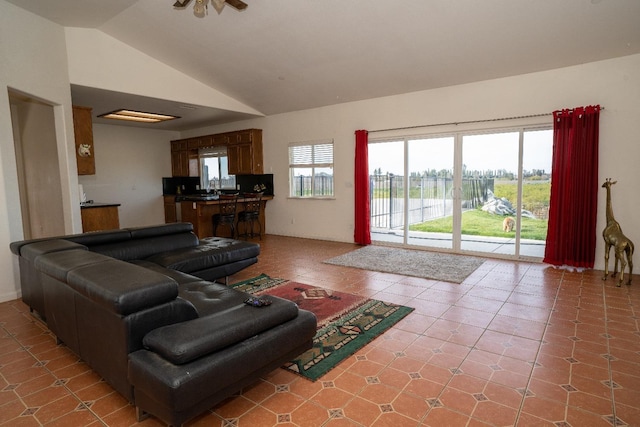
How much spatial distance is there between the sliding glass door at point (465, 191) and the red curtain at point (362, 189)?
0.26 metres

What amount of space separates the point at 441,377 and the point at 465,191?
163 inches

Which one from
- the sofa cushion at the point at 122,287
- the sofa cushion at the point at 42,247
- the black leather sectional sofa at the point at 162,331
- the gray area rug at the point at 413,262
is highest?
the sofa cushion at the point at 42,247

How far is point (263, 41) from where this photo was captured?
195 inches

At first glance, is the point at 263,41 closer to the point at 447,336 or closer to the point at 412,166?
the point at 412,166

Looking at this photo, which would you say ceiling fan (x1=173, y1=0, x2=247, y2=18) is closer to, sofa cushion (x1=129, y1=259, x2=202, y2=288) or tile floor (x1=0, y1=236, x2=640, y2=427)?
sofa cushion (x1=129, y1=259, x2=202, y2=288)

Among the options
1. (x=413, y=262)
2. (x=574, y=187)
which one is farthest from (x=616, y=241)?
(x=413, y=262)

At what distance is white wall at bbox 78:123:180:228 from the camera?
8367 millimetres

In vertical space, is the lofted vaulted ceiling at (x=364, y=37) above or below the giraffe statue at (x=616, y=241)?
above

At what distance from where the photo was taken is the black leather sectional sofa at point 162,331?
1693 mm

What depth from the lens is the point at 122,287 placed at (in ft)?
6.06

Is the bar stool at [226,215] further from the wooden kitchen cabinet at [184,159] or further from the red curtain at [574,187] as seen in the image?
the red curtain at [574,187]

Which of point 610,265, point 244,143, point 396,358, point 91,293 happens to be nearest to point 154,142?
point 244,143

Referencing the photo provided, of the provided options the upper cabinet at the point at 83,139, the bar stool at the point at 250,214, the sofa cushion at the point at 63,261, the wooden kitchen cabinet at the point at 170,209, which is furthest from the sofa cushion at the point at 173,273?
the wooden kitchen cabinet at the point at 170,209

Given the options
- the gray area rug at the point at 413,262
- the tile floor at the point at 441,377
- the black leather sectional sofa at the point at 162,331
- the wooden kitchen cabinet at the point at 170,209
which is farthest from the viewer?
the wooden kitchen cabinet at the point at 170,209
